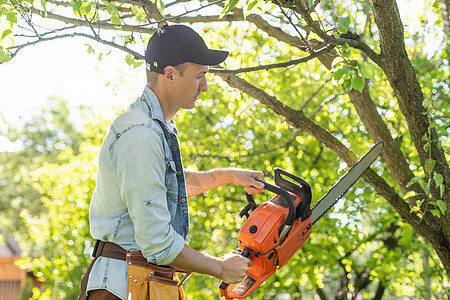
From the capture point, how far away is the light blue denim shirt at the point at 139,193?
198 cm

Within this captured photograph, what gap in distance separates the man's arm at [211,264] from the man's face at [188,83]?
2.26 ft

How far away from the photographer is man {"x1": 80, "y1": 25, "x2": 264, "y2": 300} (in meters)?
1.99

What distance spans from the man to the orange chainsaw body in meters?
0.35

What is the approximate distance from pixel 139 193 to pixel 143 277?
0.41 metres

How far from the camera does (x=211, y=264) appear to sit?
7.01 ft

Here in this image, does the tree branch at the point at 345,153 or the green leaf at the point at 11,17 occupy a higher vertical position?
the green leaf at the point at 11,17

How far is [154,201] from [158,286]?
0.43m

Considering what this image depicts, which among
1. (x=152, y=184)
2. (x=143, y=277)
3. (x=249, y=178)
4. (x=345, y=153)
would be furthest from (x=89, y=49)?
(x=345, y=153)

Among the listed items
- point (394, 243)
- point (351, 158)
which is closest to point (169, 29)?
point (351, 158)

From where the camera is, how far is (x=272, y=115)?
7.94 meters

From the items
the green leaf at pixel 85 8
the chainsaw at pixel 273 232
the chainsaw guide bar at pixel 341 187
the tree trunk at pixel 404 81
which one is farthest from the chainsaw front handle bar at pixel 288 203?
the green leaf at pixel 85 8

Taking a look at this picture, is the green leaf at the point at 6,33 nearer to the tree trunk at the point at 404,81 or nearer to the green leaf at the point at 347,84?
the green leaf at the point at 347,84

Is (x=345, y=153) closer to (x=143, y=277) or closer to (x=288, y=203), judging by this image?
(x=288, y=203)

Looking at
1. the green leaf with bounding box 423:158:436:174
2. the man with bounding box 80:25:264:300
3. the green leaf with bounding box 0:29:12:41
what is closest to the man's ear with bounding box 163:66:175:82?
the man with bounding box 80:25:264:300
